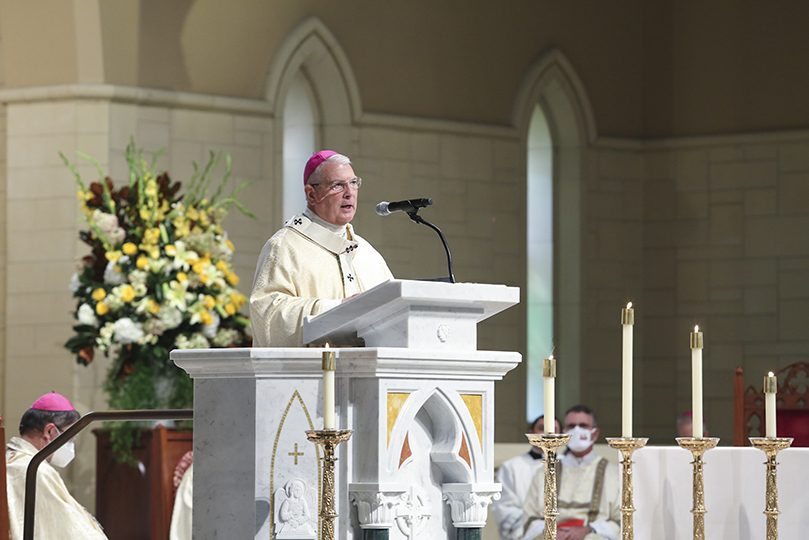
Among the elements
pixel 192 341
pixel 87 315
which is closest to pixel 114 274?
pixel 87 315

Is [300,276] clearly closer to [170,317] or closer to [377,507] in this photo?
[377,507]

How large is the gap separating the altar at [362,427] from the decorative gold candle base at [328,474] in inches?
7.1

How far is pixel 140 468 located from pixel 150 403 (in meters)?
0.37

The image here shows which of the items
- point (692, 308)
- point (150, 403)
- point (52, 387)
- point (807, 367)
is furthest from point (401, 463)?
point (692, 308)

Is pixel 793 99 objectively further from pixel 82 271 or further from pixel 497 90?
pixel 82 271

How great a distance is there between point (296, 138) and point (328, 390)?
750cm

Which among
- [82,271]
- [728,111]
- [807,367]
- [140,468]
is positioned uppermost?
[728,111]

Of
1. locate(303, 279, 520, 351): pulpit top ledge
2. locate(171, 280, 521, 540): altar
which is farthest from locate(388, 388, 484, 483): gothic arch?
locate(303, 279, 520, 351): pulpit top ledge

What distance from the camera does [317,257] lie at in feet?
13.4

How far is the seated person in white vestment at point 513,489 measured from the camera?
814cm

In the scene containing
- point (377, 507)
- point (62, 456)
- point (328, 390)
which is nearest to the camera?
point (328, 390)

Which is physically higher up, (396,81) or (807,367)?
(396,81)

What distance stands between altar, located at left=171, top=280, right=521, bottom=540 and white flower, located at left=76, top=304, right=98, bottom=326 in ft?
11.9

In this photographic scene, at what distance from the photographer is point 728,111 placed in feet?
36.8
